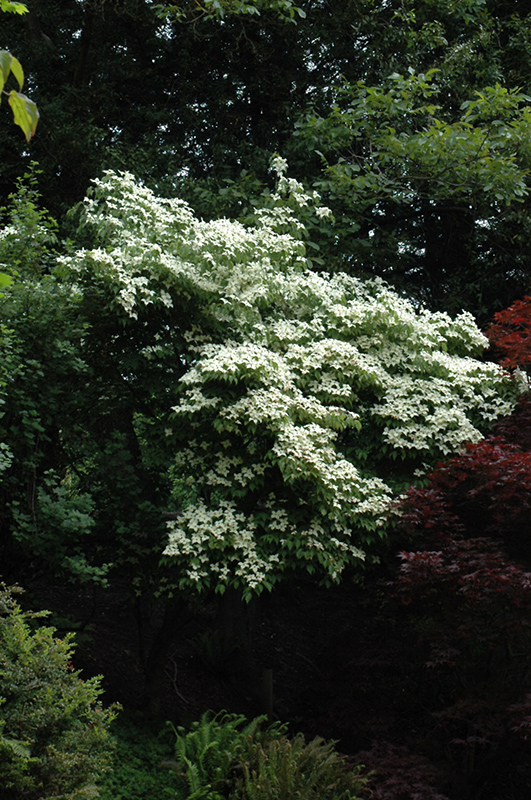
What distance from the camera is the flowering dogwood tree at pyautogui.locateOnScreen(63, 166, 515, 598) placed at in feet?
19.0

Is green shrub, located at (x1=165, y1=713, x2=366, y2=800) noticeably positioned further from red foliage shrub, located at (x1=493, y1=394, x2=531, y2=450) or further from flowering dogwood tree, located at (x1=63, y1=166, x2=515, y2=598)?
red foliage shrub, located at (x1=493, y1=394, x2=531, y2=450)

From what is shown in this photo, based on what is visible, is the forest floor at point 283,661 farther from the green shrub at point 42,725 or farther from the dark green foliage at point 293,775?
the green shrub at point 42,725

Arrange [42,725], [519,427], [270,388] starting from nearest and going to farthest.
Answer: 1. [42,725]
2. [270,388]
3. [519,427]

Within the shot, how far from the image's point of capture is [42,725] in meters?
4.21

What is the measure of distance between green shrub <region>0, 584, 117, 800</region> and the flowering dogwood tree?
1356mm

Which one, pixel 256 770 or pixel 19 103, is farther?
pixel 256 770

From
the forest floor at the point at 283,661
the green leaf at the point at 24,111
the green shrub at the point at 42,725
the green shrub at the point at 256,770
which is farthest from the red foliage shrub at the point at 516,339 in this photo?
the green leaf at the point at 24,111

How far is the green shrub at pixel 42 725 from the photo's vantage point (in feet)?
13.2

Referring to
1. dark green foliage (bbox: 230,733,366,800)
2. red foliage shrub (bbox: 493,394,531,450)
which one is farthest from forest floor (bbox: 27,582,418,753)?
red foliage shrub (bbox: 493,394,531,450)

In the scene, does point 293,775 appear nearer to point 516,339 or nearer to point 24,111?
point 516,339

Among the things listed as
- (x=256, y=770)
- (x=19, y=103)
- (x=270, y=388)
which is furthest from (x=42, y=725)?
(x=19, y=103)

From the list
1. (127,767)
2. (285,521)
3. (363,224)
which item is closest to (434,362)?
(285,521)

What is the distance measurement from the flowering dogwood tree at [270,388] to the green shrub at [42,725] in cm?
136

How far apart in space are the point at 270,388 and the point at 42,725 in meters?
2.83
